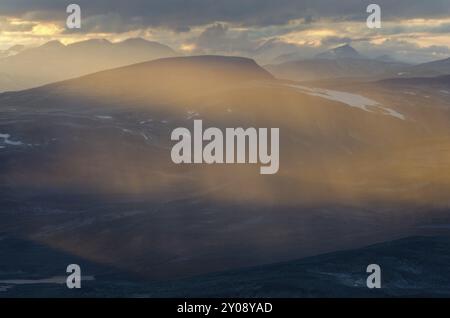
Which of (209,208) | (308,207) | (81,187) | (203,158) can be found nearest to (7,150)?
(81,187)

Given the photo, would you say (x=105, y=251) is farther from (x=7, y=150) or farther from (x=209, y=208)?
(x=7, y=150)

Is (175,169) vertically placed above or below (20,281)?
above

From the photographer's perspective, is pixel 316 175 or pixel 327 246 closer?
pixel 327 246

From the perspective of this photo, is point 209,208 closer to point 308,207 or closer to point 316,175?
point 308,207
